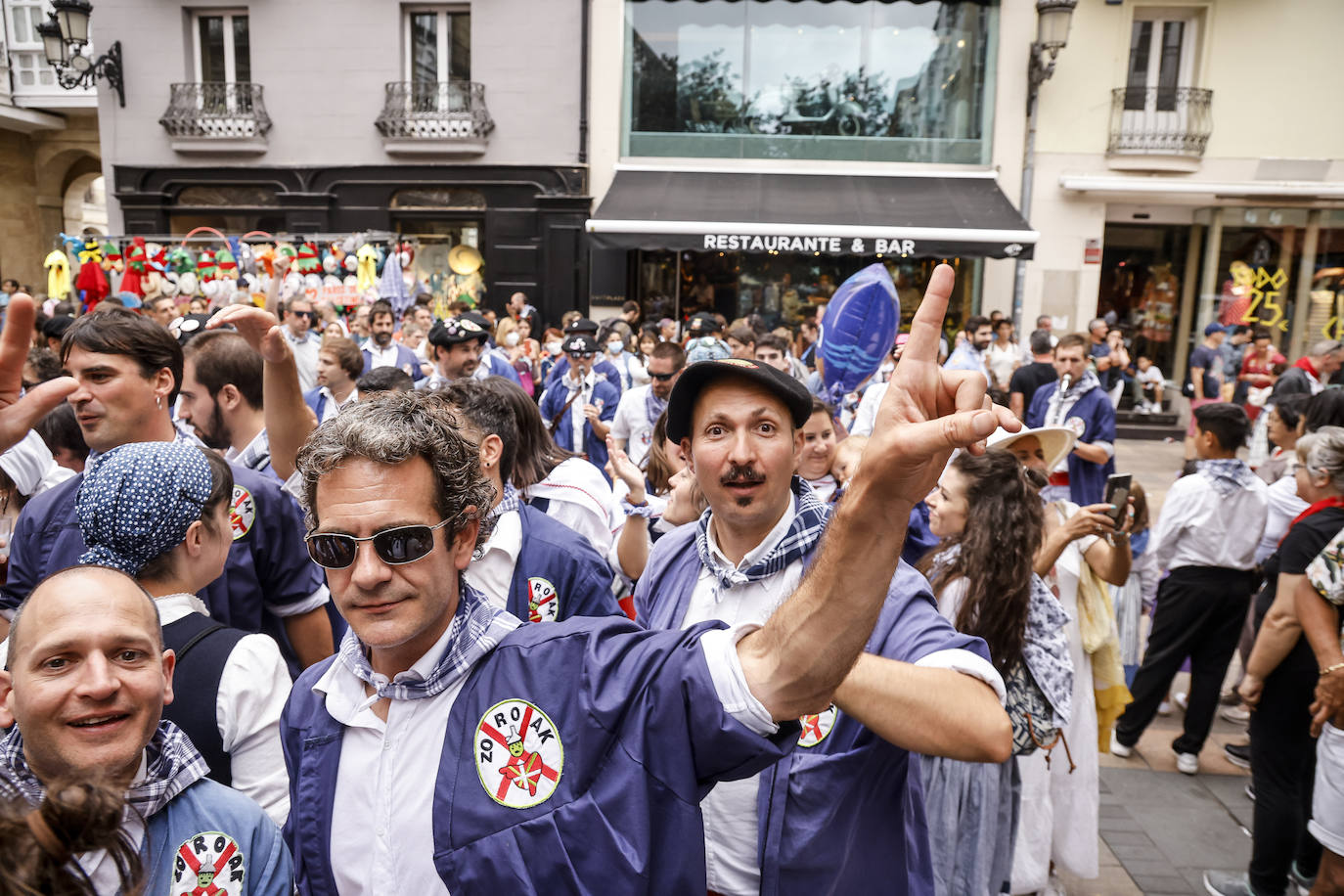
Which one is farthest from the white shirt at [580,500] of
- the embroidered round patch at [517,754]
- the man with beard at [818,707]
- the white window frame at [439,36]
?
the white window frame at [439,36]

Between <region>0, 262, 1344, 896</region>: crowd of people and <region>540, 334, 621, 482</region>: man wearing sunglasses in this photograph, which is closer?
<region>0, 262, 1344, 896</region>: crowd of people

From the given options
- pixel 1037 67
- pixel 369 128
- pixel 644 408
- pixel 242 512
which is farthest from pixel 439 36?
pixel 242 512

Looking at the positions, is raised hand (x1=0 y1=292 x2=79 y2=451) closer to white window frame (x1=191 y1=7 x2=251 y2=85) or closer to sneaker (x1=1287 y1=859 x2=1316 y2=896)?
sneaker (x1=1287 y1=859 x2=1316 y2=896)

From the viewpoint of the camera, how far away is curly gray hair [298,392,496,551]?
162 cm

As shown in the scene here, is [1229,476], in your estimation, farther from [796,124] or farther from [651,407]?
[796,124]

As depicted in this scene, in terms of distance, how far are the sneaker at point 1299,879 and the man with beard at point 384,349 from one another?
22.7 feet

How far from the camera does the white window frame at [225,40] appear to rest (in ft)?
56.0

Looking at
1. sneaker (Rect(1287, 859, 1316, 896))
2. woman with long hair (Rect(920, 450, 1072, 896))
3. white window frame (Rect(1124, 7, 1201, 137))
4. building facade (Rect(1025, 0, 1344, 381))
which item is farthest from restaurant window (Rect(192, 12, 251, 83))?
sneaker (Rect(1287, 859, 1316, 896))

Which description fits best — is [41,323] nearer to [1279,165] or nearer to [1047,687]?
[1047,687]

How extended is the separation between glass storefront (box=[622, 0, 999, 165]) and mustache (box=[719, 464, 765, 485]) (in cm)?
1491

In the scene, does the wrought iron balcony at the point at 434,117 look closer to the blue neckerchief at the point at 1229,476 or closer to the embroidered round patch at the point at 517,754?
the blue neckerchief at the point at 1229,476

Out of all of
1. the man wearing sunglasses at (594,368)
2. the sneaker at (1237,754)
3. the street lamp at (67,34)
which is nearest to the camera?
the sneaker at (1237,754)

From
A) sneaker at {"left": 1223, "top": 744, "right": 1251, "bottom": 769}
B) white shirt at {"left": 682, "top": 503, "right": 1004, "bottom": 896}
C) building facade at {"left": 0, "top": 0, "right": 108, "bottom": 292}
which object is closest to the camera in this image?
white shirt at {"left": 682, "top": 503, "right": 1004, "bottom": 896}

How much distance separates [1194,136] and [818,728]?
16738 millimetres
